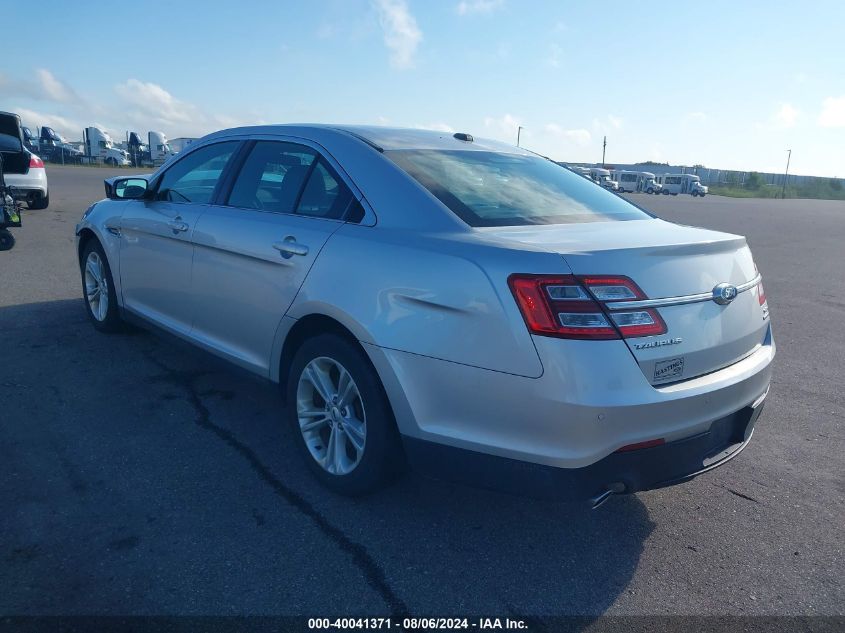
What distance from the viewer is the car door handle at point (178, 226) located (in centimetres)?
430

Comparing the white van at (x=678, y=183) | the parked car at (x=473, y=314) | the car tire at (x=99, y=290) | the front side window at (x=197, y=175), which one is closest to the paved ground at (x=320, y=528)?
the parked car at (x=473, y=314)

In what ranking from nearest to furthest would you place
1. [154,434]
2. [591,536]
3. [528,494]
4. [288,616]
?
[288,616]
[528,494]
[591,536]
[154,434]

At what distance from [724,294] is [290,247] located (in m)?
1.99

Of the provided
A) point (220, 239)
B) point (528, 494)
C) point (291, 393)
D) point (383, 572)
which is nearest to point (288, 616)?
point (383, 572)

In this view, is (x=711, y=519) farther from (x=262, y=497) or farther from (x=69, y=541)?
(x=69, y=541)

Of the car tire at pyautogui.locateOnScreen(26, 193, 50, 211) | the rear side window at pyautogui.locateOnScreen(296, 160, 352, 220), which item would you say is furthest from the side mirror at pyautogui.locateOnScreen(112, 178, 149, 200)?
the car tire at pyautogui.locateOnScreen(26, 193, 50, 211)

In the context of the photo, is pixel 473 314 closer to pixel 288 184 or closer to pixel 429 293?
pixel 429 293

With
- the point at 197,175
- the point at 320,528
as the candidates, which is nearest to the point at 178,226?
the point at 197,175

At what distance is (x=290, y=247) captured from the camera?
3.44 metres

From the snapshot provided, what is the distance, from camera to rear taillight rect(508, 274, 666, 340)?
246cm

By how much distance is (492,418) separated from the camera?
8.57 feet

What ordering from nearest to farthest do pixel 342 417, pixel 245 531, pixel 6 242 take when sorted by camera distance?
pixel 245 531
pixel 342 417
pixel 6 242

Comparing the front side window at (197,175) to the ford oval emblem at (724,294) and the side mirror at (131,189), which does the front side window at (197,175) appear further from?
the ford oval emblem at (724,294)

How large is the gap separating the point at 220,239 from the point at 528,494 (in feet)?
7.58
